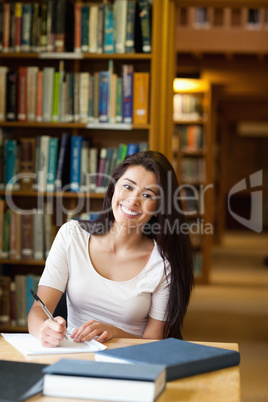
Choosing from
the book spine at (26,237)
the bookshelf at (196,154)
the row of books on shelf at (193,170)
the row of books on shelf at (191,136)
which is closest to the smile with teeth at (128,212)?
the book spine at (26,237)

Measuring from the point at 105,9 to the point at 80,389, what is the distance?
3115mm

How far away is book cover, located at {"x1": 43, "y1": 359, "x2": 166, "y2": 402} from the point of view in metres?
1.30

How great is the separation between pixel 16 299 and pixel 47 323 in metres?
2.45

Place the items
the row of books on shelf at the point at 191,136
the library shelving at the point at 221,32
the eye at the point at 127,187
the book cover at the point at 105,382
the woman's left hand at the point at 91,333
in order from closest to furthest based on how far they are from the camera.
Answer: the book cover at the point at 105,382, the woman's left hand at the point at 91,333, the eye at the point at 127,187, the library shelving at the point at 221,32, the row of books on shelf at the point at 191,136

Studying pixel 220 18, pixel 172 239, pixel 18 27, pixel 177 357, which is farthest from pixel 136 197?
pixel 220 18

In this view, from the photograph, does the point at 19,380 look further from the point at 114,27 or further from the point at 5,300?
the point at 114,27

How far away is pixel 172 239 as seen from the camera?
7.34 ft

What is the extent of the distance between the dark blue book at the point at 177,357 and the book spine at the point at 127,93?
2.50 meters

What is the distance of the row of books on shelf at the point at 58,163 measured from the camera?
406 cm

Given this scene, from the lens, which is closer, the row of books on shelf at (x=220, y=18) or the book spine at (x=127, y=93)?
the book spine at (x=127, y=93)

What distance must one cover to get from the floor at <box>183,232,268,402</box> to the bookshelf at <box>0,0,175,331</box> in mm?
1527

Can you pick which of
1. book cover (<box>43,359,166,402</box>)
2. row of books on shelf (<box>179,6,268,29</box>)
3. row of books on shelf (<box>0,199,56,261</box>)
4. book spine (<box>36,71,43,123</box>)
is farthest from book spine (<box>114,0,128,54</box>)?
book cover (<box>43,359,166,402</box>)

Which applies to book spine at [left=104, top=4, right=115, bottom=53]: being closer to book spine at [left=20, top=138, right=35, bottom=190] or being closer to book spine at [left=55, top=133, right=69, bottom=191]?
book spine at [left=55, top=133, right=69, bottom=191]

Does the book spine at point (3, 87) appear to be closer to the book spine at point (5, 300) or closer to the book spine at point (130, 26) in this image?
the book spine at point (130, 26)
